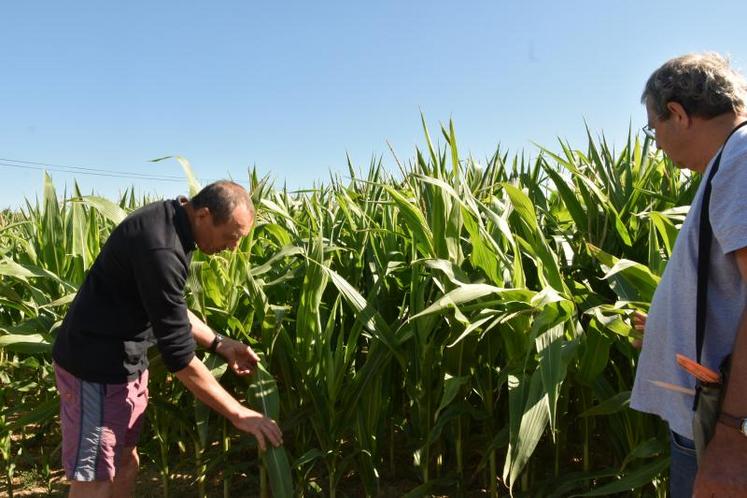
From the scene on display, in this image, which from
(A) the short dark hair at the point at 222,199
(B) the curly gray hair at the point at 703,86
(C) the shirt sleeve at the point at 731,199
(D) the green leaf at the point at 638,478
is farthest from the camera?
(A) the short dark hair at the point at 222,199

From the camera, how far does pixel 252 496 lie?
8.35 ft

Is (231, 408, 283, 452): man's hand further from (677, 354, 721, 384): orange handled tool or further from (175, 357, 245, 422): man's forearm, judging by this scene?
(677, 354, 721, 384): orange handled tool

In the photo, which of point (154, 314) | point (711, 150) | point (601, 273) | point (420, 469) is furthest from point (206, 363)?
point (711, 150)

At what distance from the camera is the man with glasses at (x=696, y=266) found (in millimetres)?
987

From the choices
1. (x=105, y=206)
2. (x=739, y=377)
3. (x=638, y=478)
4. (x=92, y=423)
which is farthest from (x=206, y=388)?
(x=739, y=377)

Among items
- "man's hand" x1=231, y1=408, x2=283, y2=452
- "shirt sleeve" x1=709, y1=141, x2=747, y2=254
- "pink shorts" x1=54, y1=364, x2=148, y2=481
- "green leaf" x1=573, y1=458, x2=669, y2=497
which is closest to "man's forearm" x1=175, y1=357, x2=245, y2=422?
"man's hand" x1=231, y1=408, x2=283, y2=452

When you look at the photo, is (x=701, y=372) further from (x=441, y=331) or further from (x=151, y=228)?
(x=151, y=228)

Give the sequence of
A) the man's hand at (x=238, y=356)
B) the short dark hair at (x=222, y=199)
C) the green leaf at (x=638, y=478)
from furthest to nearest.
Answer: the man's hand at (x=238, y=356) < the short dark hair at (x=222, y=199) < the green leaf at (x=638, y=478)

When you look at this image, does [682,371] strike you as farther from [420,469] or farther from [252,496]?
[252,496]

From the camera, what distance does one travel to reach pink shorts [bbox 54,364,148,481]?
191cm

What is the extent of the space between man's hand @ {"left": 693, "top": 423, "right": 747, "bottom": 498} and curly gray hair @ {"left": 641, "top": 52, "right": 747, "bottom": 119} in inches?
22.0

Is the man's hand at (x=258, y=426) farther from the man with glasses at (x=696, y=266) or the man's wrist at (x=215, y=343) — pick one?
the man with glasses at (x=696, y=266)

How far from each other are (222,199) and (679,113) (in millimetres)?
1208

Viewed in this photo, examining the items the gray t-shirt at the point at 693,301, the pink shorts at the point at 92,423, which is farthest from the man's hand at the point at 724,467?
the pink shorts at the point at 92,423
